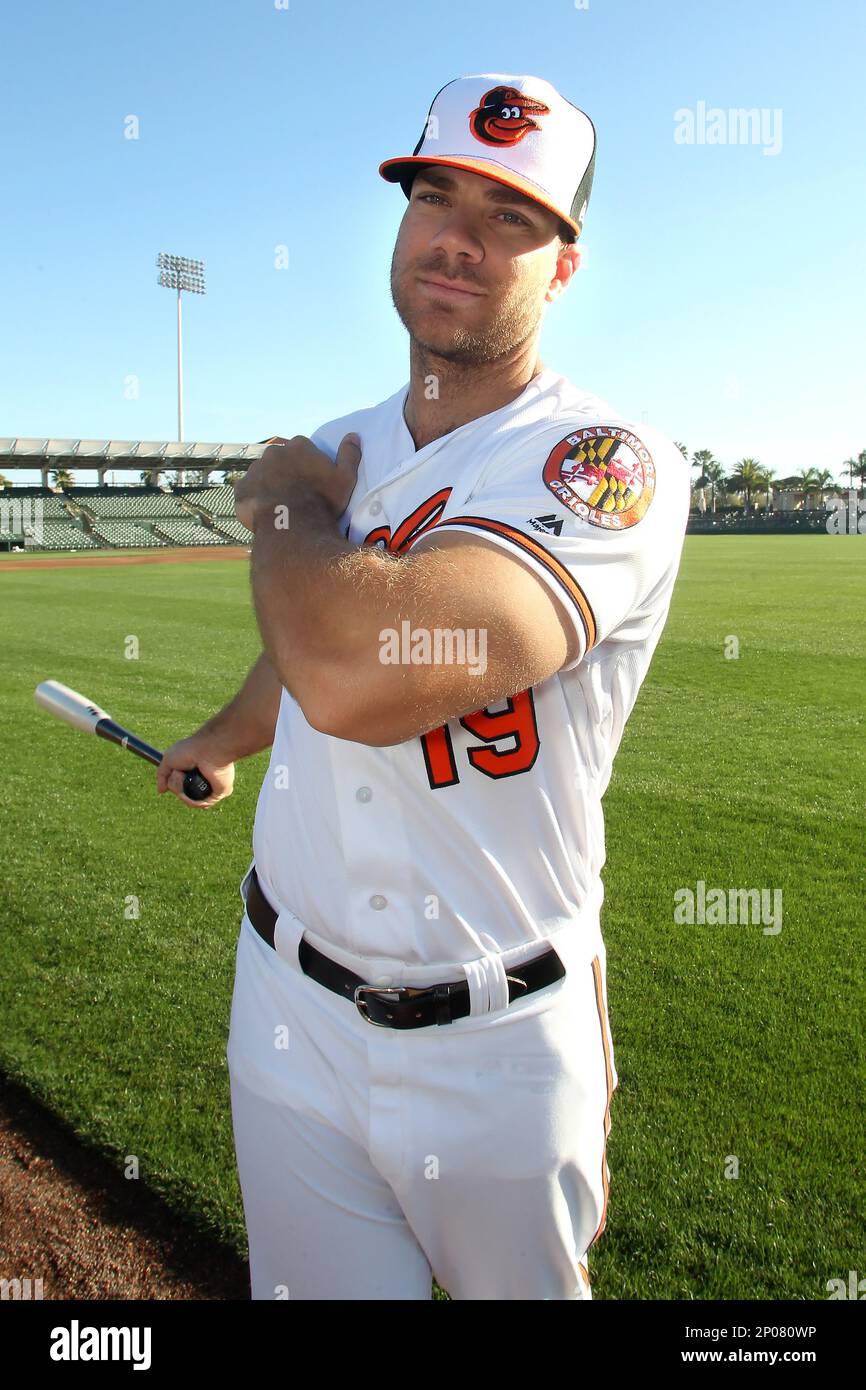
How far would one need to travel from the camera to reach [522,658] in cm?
145

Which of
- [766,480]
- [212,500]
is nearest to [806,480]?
[766,480]

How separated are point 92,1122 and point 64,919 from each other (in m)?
1.79

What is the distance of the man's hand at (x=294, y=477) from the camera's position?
1.80 m

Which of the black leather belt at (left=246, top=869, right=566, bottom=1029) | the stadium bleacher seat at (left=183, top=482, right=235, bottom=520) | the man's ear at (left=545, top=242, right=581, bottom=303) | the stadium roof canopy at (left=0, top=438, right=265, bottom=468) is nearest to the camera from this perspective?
the black leather belt at (left=246, top=869, right=566, bottom=1029)

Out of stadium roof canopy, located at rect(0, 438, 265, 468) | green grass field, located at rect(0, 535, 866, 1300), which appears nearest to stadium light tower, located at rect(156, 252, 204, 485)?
stadium roof canopy, located at rect(0, 438, 265, 468)

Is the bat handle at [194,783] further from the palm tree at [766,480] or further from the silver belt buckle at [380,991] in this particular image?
the palm tree at [766,480]

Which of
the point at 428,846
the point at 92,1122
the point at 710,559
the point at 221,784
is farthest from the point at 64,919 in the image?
the point at 710,559

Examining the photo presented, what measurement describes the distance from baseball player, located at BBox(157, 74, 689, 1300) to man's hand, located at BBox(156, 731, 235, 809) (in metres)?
0.48

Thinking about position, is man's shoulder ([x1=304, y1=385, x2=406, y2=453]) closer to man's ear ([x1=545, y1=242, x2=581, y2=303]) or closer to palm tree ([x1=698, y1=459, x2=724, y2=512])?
man's ear ([x1=545, y1=242, x2=581, y2=303])

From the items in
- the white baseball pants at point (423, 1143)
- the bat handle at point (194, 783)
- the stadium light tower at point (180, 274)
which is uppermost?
the stadium light tower at point (180, 274)

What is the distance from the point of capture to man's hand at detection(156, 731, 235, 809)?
2.29 m

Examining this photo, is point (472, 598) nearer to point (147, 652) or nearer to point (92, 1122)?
point (92, 1122)

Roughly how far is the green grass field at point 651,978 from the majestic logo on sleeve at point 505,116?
2.71 m

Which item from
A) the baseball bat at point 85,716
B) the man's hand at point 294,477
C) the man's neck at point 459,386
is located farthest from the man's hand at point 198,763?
the man's neck at point 459,386
